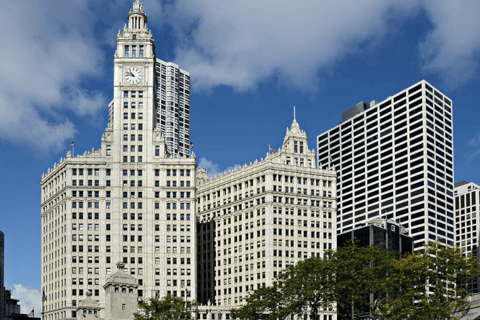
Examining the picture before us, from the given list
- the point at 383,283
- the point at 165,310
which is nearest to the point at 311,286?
the point at 383,283

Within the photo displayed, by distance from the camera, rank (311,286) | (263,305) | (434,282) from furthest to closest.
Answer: (263,305) < (311,286) < (434,282)

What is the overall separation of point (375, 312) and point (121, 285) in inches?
1892

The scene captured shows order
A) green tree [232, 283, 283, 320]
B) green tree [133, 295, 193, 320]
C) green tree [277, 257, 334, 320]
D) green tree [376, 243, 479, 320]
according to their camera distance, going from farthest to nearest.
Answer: green tree [232, 283, 283, 320]
green tree [133, 295, 193, 320]
green tree [277, 257, 334, 320]
green tree [376, 243, 479, 320]

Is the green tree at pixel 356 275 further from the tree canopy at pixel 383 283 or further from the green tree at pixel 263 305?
the green tree at pixel 263 305

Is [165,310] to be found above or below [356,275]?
below

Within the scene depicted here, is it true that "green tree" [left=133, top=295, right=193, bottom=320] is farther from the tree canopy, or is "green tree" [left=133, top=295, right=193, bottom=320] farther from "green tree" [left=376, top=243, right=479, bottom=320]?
"green tree" [left=376, top=243, right=479, bottom=320]

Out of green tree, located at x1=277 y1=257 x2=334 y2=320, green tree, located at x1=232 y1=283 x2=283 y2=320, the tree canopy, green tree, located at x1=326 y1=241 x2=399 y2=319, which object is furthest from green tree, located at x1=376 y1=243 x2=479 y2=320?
green tree, located at x1=232 y1=283 x2=283 y2=320

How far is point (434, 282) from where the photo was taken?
97.0 meters

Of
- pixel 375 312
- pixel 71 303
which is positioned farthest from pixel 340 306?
pixel 71 303

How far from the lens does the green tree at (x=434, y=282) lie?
9350 cm

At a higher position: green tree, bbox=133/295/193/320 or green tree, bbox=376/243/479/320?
green tree, bbox=376/243/479/320

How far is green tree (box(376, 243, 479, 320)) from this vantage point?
93.5 m

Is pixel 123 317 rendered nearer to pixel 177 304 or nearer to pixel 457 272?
pixel 177 304

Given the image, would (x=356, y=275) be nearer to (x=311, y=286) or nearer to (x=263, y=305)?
(x=311, y=286)
